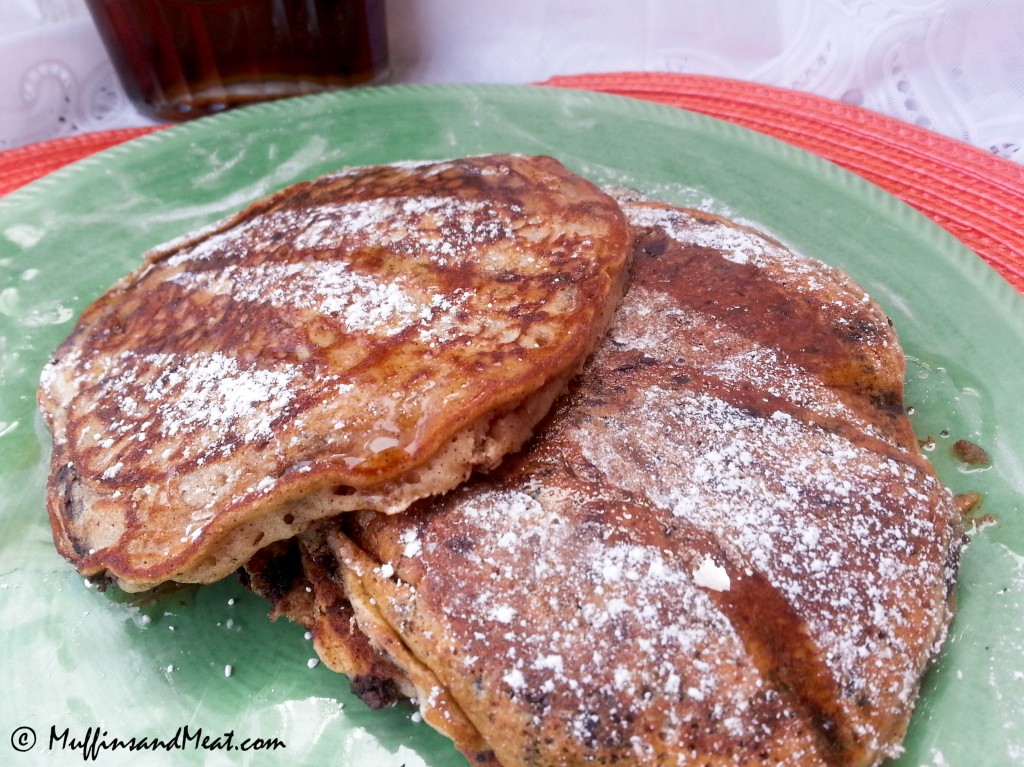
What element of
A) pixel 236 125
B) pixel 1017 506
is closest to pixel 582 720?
pixel 1017 506

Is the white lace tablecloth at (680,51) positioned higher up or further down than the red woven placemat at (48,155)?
higher up

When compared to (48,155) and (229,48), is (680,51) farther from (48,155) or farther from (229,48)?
(48,155)

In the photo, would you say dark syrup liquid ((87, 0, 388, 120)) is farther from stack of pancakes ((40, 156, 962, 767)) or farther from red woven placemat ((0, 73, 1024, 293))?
stack of pancakes ((40, 156, 962, 767))

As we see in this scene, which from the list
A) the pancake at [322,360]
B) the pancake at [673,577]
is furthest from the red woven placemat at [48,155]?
the pancake at [673,577]

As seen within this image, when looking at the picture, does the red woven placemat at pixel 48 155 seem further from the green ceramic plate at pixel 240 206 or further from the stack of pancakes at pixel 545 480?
A: the stack of pancakes at pixel 545 480

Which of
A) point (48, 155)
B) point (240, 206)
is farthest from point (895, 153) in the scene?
point (48, 155)
